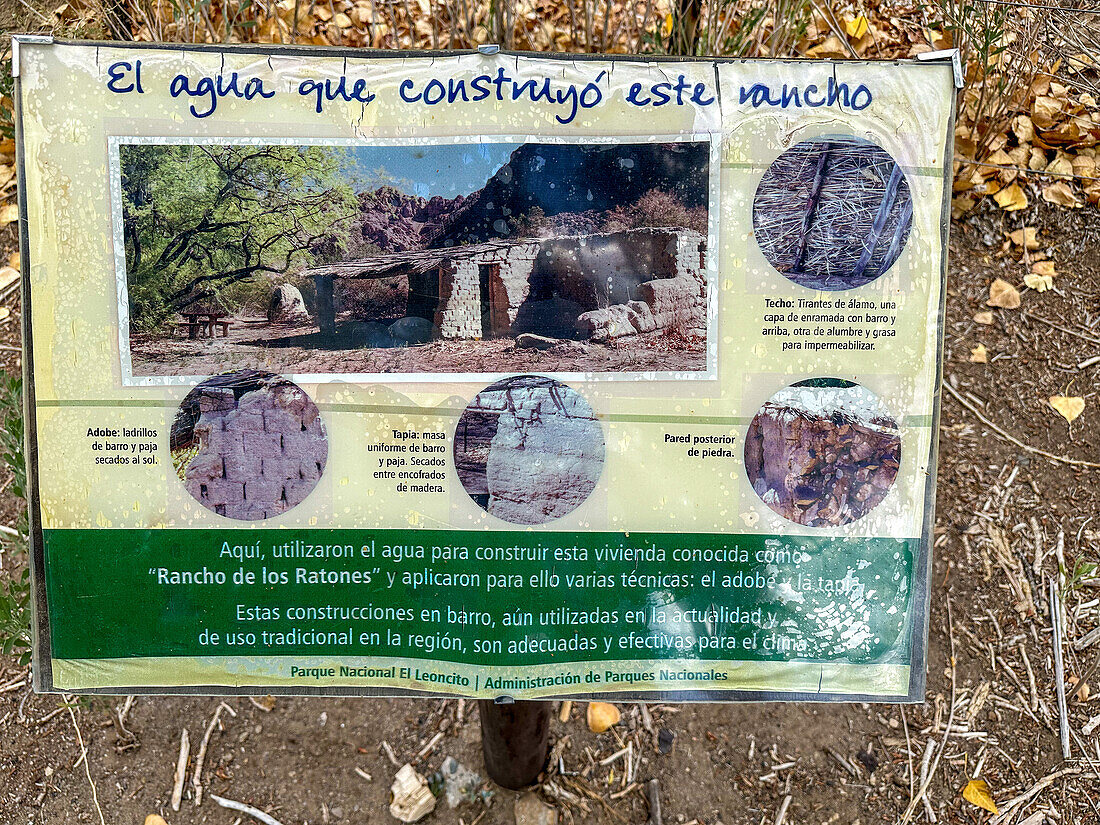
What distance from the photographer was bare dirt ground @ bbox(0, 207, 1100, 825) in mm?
1842

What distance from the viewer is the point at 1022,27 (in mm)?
1867

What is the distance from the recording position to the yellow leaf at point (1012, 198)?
212 centimetres

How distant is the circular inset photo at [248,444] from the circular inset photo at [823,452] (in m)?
0.77

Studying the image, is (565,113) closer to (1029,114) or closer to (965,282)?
(965,282)

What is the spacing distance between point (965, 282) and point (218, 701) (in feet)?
8.17

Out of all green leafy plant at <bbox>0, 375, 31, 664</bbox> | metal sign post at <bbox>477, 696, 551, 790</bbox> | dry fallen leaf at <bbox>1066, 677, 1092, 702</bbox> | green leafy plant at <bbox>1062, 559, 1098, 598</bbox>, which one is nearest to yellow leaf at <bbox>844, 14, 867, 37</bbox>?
green leafy plant at <bbox>1062, 559, 1098, 598</bbox>

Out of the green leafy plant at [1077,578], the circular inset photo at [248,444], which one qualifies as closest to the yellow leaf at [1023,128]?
the green leafy plant at [1077,578]

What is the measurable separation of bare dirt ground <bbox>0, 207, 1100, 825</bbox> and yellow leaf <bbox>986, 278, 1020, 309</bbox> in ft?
0.54

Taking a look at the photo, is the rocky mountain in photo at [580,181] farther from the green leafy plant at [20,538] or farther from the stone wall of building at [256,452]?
the green leafy plant at [20,538]

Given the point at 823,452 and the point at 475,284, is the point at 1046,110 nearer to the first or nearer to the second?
the point at 823,452

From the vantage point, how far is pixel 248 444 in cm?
122

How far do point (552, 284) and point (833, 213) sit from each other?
490 millimetres

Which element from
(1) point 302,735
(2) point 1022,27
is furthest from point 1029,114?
(1) point 302,735

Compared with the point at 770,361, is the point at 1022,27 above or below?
above
